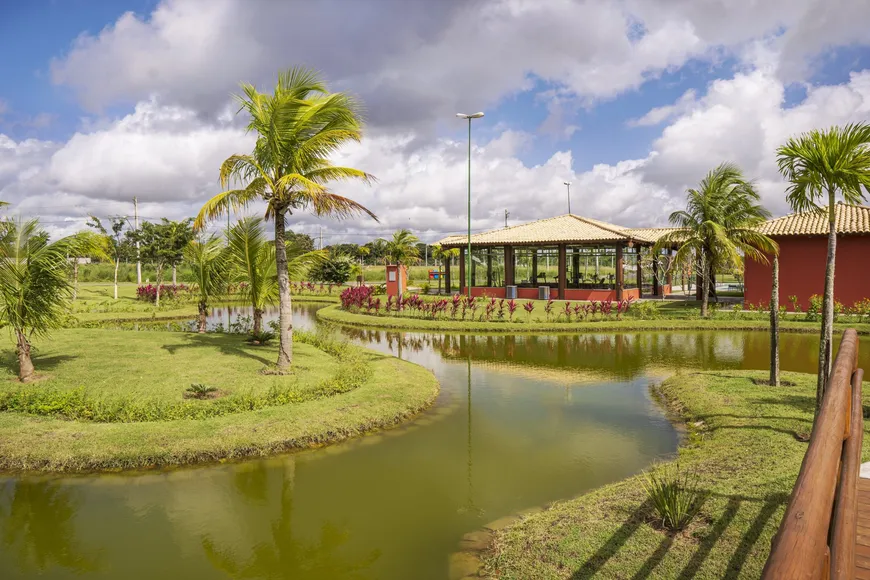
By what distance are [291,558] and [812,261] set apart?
2631 cm

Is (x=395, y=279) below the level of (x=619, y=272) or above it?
below

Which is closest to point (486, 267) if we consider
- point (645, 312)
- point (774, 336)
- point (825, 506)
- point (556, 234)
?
point (556, 234)

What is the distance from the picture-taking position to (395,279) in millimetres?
33094

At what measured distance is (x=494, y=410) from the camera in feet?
32.8

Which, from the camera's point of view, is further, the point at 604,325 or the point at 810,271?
the point at 810,271

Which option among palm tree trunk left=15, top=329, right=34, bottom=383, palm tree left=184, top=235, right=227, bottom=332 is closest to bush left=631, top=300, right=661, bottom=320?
palm tree left=184, top=235, right=227, bottom=332

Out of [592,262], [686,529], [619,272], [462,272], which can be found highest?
[592,262]

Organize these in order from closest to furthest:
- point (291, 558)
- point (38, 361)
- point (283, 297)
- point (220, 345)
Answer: point (291, 558) < point (283, 297) < point (38, 361) < point (220, 345)

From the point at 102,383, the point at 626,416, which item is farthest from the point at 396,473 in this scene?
the point at 102,383

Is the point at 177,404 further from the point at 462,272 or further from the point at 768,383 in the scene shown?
the point at 462,272

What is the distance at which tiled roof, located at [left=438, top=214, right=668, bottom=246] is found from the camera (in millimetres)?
29856

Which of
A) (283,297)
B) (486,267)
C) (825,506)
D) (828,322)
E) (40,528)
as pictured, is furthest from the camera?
(486,267)

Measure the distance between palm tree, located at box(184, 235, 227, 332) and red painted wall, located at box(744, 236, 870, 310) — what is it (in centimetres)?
2254

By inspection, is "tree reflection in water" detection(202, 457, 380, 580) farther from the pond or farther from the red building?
the red building
